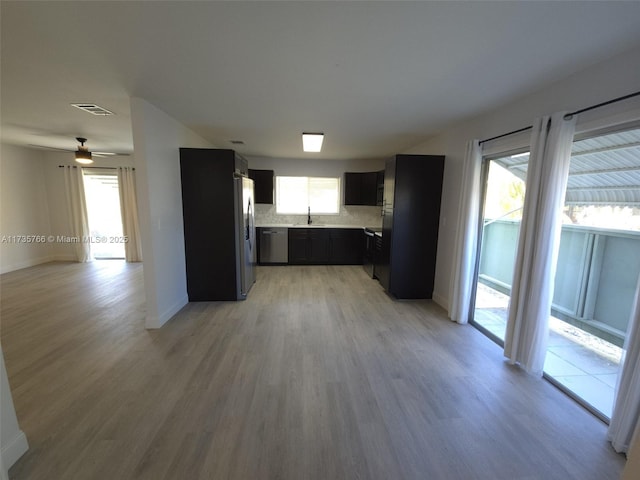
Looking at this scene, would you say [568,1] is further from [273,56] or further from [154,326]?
[154,326]

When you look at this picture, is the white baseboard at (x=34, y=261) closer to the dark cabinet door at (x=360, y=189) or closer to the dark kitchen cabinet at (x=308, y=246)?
the dark kitchen cabinet at (x=308, y=246)

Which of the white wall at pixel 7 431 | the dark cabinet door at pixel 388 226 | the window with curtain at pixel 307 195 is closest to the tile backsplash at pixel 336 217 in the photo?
the window with curtain at pixel 307 195

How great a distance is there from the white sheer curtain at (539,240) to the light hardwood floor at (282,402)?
0.34 m

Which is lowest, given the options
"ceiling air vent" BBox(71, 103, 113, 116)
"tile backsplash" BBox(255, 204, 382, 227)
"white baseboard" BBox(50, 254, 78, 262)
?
"white baseboard" BBox(50, 254, 78, 262)

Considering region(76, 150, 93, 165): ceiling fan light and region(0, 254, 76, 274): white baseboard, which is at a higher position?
region(76, 150, 93, 165): ceiling fan light

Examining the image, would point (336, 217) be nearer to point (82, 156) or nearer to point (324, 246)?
point (324, 246)

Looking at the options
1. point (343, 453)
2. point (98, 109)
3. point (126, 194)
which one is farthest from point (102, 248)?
point (343, 453)

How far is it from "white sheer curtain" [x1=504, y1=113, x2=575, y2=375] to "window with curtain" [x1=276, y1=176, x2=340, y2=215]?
452 cm

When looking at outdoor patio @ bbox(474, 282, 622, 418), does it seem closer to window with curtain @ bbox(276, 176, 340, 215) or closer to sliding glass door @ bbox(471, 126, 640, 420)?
sliding glass door @ bbox(471, 126, 640, 420)

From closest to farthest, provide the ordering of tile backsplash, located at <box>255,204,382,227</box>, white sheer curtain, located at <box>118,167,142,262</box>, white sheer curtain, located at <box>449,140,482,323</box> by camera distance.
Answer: white sheer curtain, located at <box>449,140,482,323</box> → white sheer curtain, located at <box>118,167,142,262</box> → tile backsplash, located at <box>255,204,382,227</box>

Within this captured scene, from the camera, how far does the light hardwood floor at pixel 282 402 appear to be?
1454 mm

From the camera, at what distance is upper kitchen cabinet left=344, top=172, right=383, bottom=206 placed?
6.08m

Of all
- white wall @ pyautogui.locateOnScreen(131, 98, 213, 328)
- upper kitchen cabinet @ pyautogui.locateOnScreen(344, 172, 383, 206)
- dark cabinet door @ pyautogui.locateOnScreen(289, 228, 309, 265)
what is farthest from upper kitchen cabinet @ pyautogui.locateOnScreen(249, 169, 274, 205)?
white wall @ pyautogui.locateOnScreen(131, 98, 213, 328)

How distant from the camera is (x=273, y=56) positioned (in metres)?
1.83
